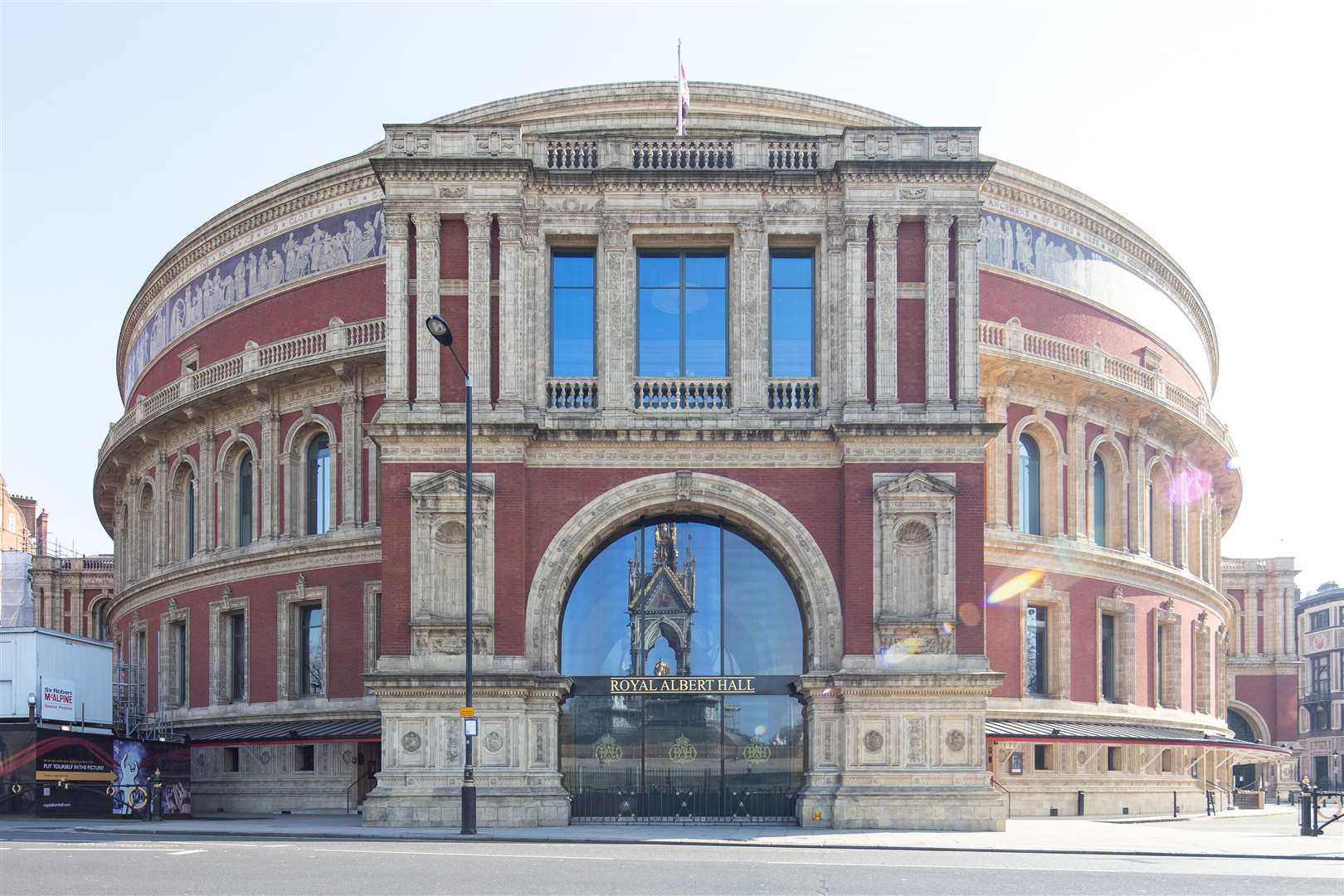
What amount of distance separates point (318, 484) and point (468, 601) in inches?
768

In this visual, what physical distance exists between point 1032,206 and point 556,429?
873 inches

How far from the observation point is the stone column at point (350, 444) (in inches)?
1886

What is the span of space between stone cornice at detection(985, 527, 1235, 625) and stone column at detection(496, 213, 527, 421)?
18.6 meters

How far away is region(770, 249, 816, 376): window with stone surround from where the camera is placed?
118ft

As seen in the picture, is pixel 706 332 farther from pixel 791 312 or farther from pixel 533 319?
pixel 533 319

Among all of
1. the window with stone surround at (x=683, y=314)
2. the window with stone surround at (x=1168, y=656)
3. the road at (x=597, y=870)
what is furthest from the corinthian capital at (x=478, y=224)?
the window with stone surround at (x=1168, y=656)

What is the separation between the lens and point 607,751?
115 ft

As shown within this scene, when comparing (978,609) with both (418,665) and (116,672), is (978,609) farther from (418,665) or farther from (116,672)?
(116,672)

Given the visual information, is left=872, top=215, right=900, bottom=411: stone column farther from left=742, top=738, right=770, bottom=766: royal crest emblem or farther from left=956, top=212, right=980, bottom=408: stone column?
left=742, top=738, right=770, bottom=766: royal crest emblem

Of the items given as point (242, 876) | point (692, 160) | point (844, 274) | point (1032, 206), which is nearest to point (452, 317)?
point (692, 160)

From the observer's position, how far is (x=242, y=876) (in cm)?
2073

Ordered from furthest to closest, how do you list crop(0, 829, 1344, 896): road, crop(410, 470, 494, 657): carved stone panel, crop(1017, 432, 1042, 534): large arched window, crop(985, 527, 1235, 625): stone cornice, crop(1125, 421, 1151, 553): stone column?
crop(1125, 421, 1151, 553): stone column → crop(1017, 432, 1042, 534): large arched window → crop(985, 527, 1235, 625): stone cornice → crop(410, 470, 494, 657): carved stone panel → crop(0, 829, 1344, 896): road

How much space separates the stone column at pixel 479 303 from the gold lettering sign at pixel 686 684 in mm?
7335

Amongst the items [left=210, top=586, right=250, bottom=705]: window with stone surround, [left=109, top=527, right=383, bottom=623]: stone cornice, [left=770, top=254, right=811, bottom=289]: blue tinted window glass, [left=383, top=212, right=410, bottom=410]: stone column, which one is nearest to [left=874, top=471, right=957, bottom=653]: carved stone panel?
[left=770, top=254, right=811, bottom=289]: blue tinted window glass
